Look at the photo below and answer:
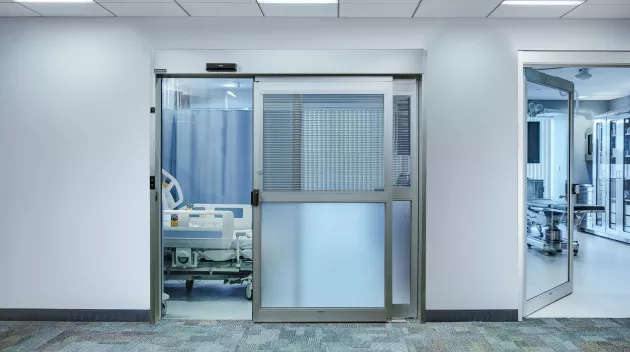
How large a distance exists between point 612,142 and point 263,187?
5.70 metres

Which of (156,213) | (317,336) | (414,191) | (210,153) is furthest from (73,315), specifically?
(414,191)

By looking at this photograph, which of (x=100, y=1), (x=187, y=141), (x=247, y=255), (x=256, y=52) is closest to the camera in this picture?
(x=100, y=1)

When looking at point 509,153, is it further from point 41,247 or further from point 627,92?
point 627,92

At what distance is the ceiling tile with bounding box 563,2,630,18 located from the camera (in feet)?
8.97

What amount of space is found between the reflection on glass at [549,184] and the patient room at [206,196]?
2219 mm

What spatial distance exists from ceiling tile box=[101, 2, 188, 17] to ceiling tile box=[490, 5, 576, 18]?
1.94m

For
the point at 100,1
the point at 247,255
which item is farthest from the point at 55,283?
the point at 100,1

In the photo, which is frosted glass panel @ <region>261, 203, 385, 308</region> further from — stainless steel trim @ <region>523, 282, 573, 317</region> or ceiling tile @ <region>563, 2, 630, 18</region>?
ceiling tile @ <region>563, 2, 630, 18</region>

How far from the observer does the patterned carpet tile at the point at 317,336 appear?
8.43ft

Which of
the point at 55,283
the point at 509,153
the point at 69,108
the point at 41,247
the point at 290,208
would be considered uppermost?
the point at 69,108

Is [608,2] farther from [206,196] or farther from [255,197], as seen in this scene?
[206,196]

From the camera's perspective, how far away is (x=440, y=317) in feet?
9.77

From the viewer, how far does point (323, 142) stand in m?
2.98

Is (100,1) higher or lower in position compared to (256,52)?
higher
